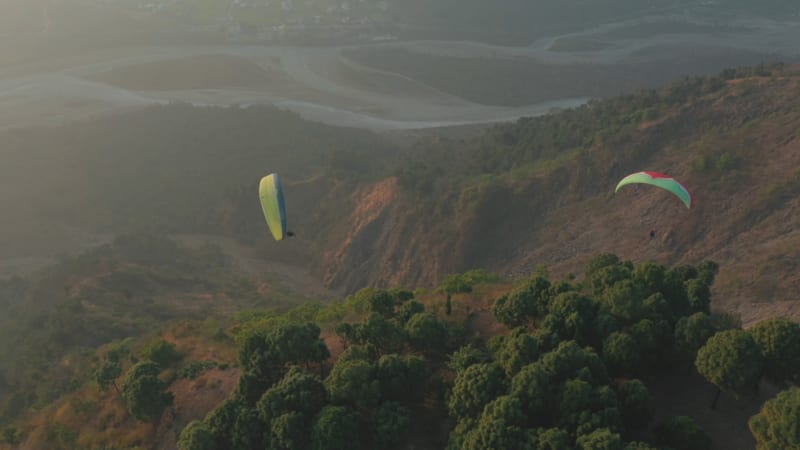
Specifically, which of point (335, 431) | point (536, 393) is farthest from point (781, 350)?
point (335, 431)

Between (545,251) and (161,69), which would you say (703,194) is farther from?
(161,69)

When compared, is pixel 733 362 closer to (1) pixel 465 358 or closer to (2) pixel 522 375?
(2) pixel 522 375

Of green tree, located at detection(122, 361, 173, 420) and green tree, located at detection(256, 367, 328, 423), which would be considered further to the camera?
green tree, located at detection(122, 361, 173, 420)

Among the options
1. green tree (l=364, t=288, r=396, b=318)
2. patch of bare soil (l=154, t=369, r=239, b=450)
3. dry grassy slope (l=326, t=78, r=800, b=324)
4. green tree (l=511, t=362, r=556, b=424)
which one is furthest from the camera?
dry grassy slope (l=326, t=78, r=800, b=324)

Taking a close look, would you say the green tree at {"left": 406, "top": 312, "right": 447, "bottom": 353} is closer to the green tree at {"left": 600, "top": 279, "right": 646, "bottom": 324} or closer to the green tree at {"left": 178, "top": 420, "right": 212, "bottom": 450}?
the green tree at {"left": 600, "top": 279, "right": 646, "bottom": 324}

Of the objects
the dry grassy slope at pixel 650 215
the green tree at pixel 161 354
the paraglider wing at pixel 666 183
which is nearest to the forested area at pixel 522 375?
the paraglider wing at pixel 666 183

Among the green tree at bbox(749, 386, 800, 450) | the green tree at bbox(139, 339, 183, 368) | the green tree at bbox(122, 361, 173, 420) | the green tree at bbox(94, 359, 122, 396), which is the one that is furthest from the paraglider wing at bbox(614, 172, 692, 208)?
the green tree at bbox(94, 359, 122, 396)

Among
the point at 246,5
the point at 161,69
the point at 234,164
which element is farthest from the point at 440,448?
the point at 246,5
